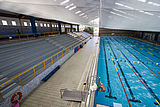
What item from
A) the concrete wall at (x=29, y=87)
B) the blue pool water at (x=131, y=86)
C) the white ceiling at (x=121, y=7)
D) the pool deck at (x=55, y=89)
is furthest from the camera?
the blue pool water at (x=131, y=86)

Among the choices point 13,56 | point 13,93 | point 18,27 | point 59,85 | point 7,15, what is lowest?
point 59,85

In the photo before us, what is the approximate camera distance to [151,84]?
6.71 meters

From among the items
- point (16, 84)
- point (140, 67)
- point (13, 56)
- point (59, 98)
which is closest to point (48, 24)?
point (13, 56)

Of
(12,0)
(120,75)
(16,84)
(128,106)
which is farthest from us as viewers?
(120,75)

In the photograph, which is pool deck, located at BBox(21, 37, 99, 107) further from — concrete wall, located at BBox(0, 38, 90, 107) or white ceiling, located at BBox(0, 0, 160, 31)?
white ceiling, located at BBox(0, 0, 160, 31)

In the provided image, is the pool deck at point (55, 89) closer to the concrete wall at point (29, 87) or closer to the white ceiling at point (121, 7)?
the concrete wall at point (29, 87)

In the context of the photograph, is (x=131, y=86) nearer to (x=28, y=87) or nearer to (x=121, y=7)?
(x=121, y=7)

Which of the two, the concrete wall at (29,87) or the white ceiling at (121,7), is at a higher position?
the white ceiling at (121,7)

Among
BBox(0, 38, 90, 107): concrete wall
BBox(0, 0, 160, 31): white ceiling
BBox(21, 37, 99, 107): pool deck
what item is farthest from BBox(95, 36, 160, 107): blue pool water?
BBox(0, 0, 160, 31): white ceiling

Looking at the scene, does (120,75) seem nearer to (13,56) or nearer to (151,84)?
(151,84)

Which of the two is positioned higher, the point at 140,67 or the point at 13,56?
the point at 13,56

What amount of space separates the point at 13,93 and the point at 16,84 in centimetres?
68

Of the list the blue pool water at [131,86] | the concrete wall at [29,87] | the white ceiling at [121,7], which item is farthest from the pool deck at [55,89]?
the white ceiling at [121,7]

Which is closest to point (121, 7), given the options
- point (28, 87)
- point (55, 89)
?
point (55, 89)
